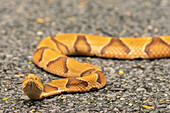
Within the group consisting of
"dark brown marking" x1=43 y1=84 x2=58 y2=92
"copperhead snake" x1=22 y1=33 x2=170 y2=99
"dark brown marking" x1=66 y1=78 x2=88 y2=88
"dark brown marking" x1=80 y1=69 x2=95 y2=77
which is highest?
"copperhead snake" x1=22 y1=33 x2=170 y2=99

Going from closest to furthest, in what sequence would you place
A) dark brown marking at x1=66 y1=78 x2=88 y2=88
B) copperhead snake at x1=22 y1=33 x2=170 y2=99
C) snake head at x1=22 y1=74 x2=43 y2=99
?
snake head at x1=22 y1=74 x2=43 y2=99 < dark brown marking at x1=66 y1=78 x2=88 y2=88 < copperhead snake at x1=22 y1=33 x2=170 y2=99

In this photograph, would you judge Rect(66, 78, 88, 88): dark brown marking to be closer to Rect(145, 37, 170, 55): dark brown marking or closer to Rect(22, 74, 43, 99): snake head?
Rect(22, 74, 43, 99): snake head

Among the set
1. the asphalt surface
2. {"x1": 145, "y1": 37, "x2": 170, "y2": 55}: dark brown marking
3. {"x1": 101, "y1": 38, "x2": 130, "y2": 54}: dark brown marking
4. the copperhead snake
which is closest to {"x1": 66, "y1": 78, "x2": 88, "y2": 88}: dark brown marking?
the asphalt surface

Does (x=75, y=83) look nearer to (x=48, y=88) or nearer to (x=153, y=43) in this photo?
(x=48, y=88)

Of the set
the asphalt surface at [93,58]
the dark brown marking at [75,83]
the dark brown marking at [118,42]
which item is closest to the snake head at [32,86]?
the asphalt surface at [93,58]

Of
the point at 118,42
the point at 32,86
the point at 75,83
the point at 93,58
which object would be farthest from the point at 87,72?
the point at 118,42

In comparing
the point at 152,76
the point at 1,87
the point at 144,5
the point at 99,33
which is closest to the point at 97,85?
the point at 152,76
